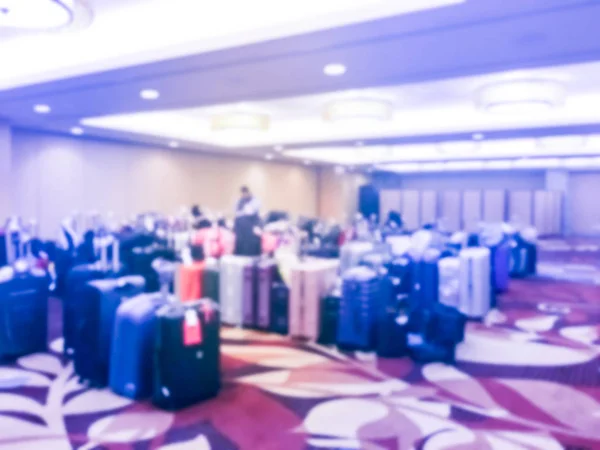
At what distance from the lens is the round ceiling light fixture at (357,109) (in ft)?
23.4

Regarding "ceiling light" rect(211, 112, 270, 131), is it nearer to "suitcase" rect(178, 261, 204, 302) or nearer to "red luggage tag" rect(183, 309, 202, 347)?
"suitcase" rect(178, 261, 204, 302)

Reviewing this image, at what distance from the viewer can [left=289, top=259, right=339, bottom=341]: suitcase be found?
517 centimetres

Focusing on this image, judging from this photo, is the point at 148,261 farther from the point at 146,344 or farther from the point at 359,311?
the point at 146,344

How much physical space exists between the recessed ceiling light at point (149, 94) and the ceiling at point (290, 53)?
0.27 ft

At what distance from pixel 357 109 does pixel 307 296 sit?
3043mm

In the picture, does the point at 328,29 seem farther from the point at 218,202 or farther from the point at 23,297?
the point at 218,202

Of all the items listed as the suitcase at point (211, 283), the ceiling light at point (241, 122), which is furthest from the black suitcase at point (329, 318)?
the ceiling light at point (241, 122)

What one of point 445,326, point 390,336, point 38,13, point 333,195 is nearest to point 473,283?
point 445,326

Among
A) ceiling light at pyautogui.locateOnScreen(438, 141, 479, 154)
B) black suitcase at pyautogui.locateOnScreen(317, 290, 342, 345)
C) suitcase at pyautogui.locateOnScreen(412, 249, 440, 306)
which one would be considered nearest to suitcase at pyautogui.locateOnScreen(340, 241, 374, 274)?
suitcase at pyautogui.locateOnScreen(412, 249, 440, 306)

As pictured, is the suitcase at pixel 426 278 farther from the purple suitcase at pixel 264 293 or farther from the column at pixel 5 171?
the column at pixel 5 171

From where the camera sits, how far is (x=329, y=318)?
16.9ft

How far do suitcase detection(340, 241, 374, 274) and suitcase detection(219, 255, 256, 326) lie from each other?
131 centimetres

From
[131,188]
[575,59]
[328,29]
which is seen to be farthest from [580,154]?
[328,29]

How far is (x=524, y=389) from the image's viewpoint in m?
4.03
